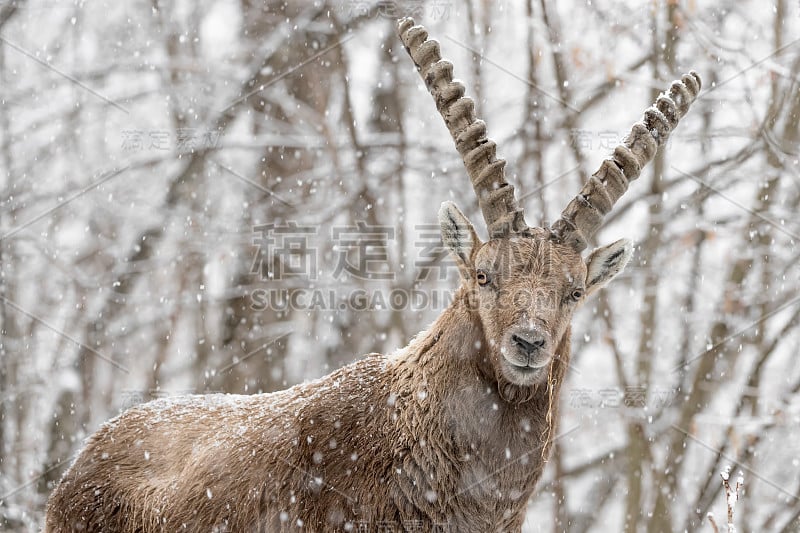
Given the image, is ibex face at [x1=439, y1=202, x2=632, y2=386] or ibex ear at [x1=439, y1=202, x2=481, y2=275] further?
ibex ear at [x1=439, y1=202, x2=481, y2=275]

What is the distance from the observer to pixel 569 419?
14.3 metres

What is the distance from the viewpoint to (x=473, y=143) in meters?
5.24

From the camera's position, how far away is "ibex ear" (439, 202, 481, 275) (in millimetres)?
5336

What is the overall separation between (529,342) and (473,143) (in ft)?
4.66

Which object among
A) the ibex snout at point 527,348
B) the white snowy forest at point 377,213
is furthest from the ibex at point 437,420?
the white snowy forest at point 377,213

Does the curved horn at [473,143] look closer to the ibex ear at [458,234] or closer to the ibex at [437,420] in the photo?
the ibex at [437,420]

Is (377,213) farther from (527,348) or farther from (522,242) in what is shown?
(527,348)

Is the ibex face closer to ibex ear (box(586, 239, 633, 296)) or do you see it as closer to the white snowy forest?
ibex ear (box(586, 239, 633, 296))

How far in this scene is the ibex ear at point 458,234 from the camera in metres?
5.34

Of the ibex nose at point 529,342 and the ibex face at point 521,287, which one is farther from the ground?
the ibex face at point 521,287

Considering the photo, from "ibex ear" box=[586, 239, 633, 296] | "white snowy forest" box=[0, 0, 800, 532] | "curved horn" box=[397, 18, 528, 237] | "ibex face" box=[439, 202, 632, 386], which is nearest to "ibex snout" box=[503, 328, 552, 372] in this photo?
"ibex face" box=[439, 202, 632, 386]

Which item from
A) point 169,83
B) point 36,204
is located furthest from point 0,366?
point 169,83

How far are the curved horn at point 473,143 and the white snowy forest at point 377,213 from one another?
7167 millimetres

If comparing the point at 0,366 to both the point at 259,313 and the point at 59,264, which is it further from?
→ the point at 259,313
